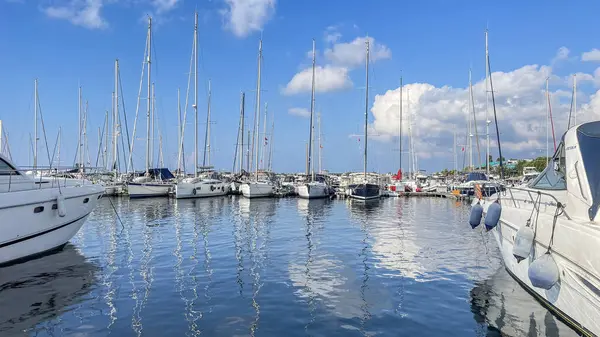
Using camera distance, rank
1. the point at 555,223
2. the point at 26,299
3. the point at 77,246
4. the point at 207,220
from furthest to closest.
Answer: the point at 207,220
the point at 77,246
the point at 26,299
the point at 555,223

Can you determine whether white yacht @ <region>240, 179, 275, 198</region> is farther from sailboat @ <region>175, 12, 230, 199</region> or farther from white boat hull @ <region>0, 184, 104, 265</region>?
white boat hull @ <region>0, 184, 104, 265</region>

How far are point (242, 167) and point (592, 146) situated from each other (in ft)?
172

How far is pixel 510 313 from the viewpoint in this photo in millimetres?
7551

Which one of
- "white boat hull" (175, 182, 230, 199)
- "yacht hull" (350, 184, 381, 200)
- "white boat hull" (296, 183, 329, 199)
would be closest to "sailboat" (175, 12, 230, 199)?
"white boat hull" (175, 182, 230, 199)

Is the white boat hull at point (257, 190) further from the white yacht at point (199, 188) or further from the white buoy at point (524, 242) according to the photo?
the white buoy at point (524, 242)

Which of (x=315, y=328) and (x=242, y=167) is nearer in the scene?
(x=315, y=328)

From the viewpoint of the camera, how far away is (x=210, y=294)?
8828mm

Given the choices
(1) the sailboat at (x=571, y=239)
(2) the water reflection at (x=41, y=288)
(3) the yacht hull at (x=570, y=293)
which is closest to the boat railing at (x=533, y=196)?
(1) the sailboat at (x=571, y=239)

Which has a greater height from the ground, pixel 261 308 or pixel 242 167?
pixel 242 167

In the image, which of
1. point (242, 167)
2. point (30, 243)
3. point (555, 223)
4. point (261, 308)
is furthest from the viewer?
point (242, 167)

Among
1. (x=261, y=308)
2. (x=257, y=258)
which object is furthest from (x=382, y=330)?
(x=257, y=258)

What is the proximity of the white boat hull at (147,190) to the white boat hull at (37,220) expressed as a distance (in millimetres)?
29169

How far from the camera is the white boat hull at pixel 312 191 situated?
4484 cm

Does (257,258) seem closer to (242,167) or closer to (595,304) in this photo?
(595,304)
